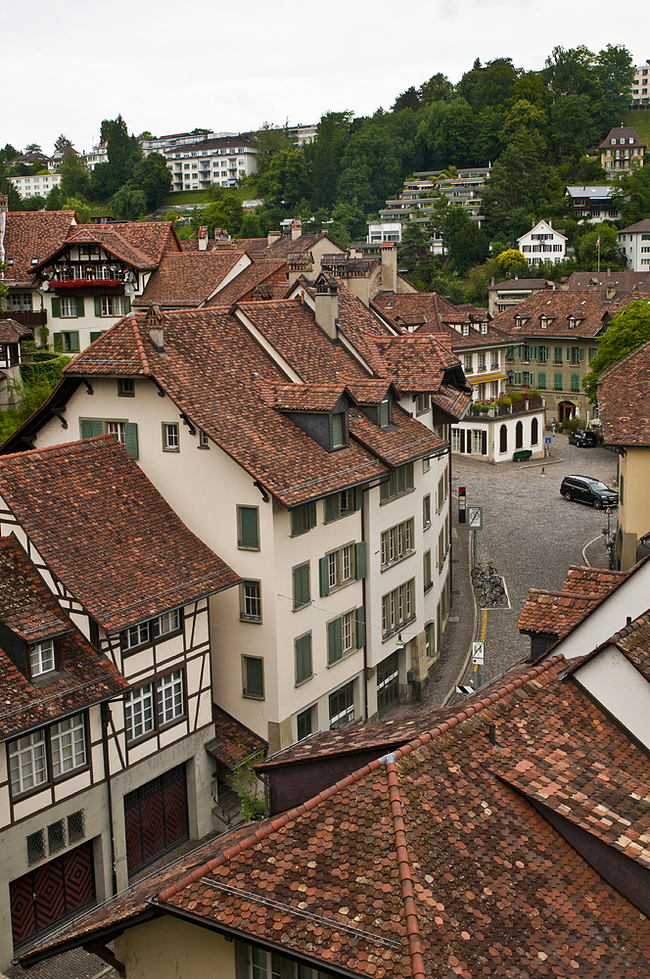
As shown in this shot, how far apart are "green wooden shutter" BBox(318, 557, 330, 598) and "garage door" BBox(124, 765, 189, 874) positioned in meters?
6.45

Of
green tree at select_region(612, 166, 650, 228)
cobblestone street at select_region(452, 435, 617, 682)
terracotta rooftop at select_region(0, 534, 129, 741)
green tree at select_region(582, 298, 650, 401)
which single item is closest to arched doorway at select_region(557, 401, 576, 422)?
cobblestone street at select_region(452, 435, 617, 682)

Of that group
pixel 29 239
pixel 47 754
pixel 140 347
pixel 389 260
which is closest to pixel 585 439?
pixel 389 260

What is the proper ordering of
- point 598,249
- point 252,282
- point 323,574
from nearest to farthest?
point 323,574 < point 252,282 < point 598,249

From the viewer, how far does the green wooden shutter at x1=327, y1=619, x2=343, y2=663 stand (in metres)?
33.1

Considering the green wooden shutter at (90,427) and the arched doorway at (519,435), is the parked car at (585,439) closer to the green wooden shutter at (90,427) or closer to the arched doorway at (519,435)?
the arched doorway at (519,435)

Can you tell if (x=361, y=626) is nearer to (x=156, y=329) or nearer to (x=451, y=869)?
(x=156, y=329)

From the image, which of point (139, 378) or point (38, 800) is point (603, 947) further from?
point (139, 378)

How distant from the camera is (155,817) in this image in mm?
28625

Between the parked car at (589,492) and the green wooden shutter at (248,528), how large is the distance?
114ft

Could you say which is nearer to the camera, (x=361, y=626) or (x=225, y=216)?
(x=361, y=626)

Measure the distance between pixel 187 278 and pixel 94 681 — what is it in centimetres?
4257

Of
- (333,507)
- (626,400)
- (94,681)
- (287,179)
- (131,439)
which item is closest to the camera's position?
(94,681)

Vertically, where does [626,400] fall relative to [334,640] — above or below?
above

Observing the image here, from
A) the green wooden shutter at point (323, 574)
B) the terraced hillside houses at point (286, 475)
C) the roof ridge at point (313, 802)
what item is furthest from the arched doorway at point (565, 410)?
the roof ridge at point (313, 802)
